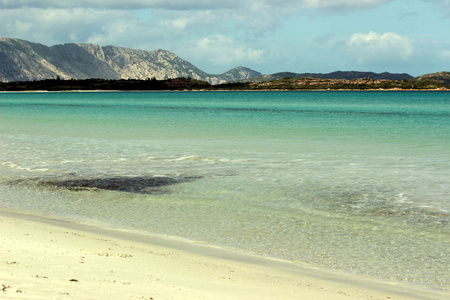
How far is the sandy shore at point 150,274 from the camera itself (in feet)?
20.5

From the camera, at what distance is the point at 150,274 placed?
7129 millimetres

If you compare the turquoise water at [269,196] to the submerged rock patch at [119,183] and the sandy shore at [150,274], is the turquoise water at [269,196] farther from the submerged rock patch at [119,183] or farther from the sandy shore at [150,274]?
the sandy shore at [150,274]

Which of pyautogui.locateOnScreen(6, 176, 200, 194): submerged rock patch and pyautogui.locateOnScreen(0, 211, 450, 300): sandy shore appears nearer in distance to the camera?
pyautogui.locateOnScreen(0, 211, 450, 300): sandy shore

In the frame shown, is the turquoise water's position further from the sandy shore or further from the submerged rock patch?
the sandy shore

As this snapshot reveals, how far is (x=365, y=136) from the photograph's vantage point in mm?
34375

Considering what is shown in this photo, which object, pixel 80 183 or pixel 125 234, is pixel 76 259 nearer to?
pixel 125 234

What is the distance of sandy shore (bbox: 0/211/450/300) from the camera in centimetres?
623

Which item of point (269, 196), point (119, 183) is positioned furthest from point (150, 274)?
point (119, 183)

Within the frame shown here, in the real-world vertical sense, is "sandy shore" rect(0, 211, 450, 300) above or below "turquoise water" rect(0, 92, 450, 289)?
above

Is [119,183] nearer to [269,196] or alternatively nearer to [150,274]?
[269,196]

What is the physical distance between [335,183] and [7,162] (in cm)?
1331

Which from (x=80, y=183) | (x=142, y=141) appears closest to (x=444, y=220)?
(x=80, y=183)

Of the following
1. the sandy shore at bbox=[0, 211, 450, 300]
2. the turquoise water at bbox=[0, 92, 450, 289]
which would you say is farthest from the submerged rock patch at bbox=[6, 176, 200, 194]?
the sandy shore at bbox=[0, 211, 450, 300]

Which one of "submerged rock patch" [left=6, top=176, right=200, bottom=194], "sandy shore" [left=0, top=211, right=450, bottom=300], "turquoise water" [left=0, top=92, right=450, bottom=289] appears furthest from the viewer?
"submerged rock patch" [left=6, top=176, right=200, bottom=194]
